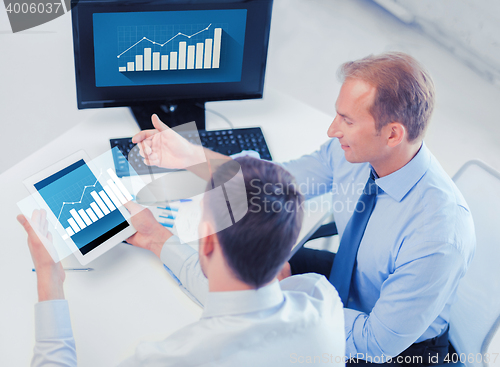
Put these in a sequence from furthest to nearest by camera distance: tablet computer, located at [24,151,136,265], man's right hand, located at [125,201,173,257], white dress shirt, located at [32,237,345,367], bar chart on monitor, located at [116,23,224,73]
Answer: bar chart on monitor, located at [116,23,224,73], man's right hand, located at [125,201,173,257], tablet computer, located at [24,151,136,265], white dress shirt, located at [32,237,345,367]

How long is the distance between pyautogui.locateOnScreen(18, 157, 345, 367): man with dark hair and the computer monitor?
2.03ft

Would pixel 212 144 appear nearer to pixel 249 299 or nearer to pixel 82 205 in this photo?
pixel 82 205

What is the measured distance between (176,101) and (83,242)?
2.01 feet

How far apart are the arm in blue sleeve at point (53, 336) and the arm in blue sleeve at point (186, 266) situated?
0.87 feet

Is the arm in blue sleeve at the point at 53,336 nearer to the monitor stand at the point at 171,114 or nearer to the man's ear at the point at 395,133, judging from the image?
the monitor stand at the point at 171,114

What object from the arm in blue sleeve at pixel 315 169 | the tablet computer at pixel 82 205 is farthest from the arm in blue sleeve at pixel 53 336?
the arm in blue sleeve at pixel 315 169

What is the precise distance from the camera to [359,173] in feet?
4.46

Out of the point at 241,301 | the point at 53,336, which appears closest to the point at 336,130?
the point at 241,301

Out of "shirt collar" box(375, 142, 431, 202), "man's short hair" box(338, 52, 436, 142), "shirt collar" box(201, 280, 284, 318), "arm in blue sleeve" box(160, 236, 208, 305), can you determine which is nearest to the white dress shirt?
"shirt collar" box(201, 280, 284, 318)

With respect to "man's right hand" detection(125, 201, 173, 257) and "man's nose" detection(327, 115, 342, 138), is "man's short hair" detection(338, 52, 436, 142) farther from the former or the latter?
"man's right hand" detection(125, 201, 173, 257)

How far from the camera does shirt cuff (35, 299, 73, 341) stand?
944mm

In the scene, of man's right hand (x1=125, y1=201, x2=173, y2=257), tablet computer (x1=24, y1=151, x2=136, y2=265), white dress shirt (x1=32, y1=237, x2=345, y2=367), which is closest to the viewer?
white dress shirt (x1=32, y1=237, x2=345, y2=367)

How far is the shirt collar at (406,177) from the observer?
3.85 feet

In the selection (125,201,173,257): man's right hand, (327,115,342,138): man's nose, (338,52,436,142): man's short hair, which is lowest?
(125,201,173,257): man's right hand
